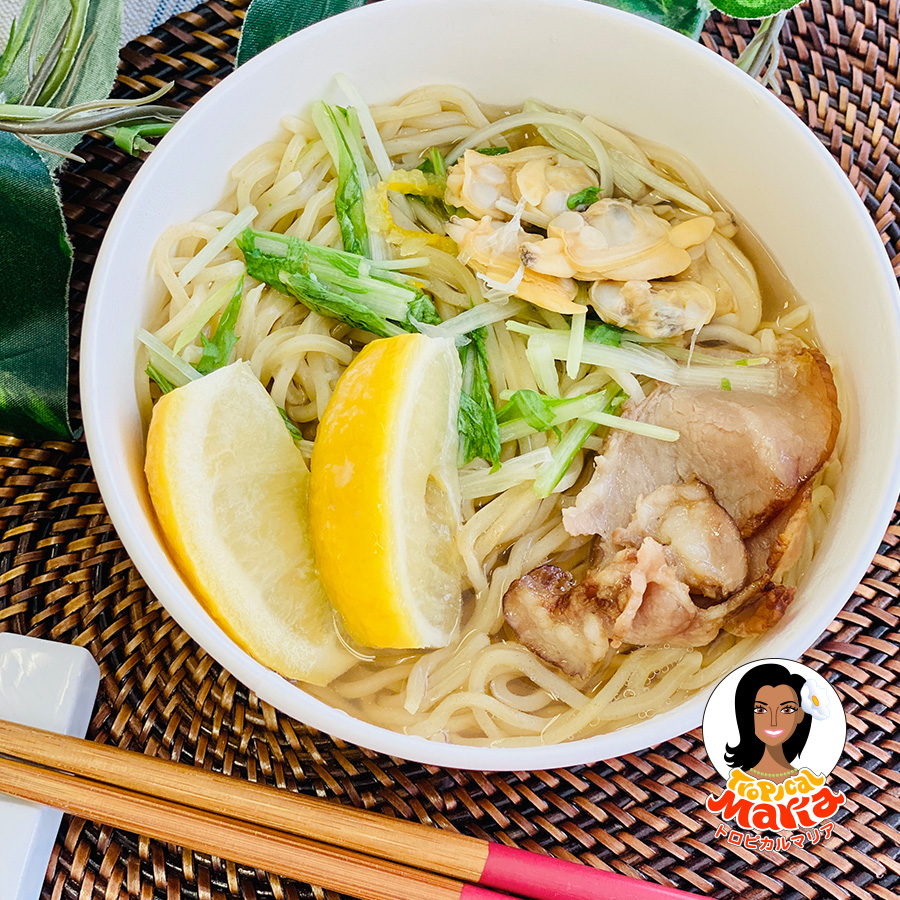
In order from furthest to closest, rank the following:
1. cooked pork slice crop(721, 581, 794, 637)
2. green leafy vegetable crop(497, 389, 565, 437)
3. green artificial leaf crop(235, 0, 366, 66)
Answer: green artificial leaf crop(235, 0, 366, 66), green leafy vegetable crop(497, 389, 565, 437), cooked pork slice crop(721, 581, 794, 637)

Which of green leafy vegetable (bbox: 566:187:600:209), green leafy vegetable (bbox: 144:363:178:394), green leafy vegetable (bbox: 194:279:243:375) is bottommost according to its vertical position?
green leafy vegetable (bbox: 144:363:178:394)

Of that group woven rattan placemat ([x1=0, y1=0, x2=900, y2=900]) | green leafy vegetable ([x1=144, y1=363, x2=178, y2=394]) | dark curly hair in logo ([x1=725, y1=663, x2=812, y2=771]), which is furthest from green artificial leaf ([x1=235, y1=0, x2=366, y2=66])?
dark curly hair in logo ([x1=725, y1=663, x2=812, y2=771])

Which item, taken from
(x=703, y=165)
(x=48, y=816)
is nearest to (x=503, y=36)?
(x=703, y=165)

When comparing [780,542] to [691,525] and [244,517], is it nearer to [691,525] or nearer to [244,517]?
[691,525]

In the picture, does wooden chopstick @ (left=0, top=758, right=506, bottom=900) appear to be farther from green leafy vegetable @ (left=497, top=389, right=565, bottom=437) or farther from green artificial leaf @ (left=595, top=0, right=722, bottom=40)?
green artificial leaf @ (left=595, top=0, right=722, bottom=40)

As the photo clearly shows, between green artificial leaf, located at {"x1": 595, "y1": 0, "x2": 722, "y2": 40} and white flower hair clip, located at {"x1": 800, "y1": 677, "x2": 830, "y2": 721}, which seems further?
green artificial leaf, located at {"x1": 595, "y1": 0, "x2": 722, "y2": 40}
